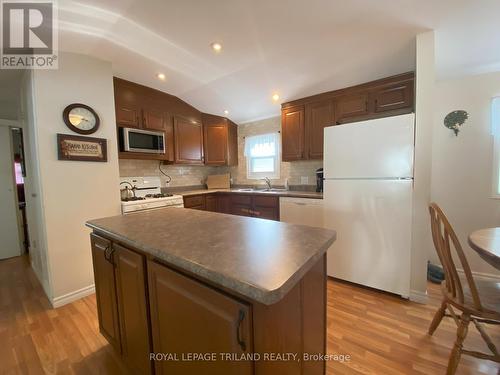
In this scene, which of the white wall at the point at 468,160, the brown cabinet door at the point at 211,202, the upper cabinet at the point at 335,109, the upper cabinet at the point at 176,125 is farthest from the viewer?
the brown cabinet door at the point at 211,202

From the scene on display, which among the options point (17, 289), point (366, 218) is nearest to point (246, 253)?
point (366, 218)

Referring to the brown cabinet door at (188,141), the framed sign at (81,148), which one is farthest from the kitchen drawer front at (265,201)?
→ the framed sign at (81,148)

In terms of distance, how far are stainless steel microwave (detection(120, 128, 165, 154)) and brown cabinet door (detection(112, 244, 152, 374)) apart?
183 cm

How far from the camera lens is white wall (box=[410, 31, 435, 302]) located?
69.9 inches

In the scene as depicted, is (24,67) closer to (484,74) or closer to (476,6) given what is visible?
(476,6)

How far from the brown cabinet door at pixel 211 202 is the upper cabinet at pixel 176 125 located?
0.62 meters

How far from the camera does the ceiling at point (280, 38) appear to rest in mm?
1590

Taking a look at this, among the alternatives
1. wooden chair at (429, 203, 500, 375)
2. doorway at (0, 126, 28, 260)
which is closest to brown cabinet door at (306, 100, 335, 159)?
wooden chair at (429, 203, 500, 375)

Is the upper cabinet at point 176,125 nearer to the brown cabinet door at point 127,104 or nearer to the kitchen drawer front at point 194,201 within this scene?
the brown cabinet door at point 127,104

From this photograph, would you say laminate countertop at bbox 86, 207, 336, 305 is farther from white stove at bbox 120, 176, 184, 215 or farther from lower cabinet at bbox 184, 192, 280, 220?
lower cabinet at bbox 184, 192, 280, 220

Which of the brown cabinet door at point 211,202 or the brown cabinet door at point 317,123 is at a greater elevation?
the brown cabinet door at point 317,123

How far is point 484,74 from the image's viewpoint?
213 cm

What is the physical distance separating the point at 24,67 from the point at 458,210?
15.2 ft

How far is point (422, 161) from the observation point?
1.83m
